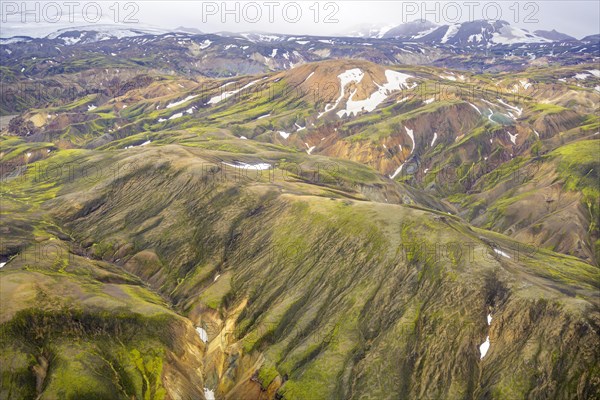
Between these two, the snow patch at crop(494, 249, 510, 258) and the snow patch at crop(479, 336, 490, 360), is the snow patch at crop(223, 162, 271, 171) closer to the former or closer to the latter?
the snow patch at crop(494, 249, 510, 258)

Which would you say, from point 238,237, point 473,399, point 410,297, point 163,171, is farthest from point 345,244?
point 163,171

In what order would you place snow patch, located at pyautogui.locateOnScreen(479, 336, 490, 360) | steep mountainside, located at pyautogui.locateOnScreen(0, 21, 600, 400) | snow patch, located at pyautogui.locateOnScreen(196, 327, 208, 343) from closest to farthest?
steep mountainside, located at pyautogui.locateOnScreen(0, 21, 600, 400) → snow patch, located at pyautogui.locateOnScreen(479, 336, 490, 360) → snow patch, located at pyautogui.locateOnScreen(196, 327, 208, 343)

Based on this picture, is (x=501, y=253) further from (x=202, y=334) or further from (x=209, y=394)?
(x=209, y=394)

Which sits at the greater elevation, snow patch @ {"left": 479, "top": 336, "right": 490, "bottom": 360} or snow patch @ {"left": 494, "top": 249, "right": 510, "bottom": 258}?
snow patch @ {"left": 494, "top": 249, "right": 510, "bottom": 258}

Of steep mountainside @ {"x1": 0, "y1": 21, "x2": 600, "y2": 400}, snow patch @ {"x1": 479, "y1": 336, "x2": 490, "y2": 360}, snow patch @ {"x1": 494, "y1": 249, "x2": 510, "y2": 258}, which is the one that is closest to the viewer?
steep mountainside @ {"x1": 0, "y1": 21, "x2": 600, "y2": 400}

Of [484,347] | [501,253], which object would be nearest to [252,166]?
[501,253]

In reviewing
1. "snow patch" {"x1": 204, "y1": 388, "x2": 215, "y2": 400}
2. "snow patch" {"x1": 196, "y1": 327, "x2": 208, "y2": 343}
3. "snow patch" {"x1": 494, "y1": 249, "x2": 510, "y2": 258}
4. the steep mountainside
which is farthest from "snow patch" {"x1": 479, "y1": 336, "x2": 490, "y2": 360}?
"snow patch" {"x1": 196, "y1": 327, "x2": 208, "y2": 343}

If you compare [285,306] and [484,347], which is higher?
[484,347]

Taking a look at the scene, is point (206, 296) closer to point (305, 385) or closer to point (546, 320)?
point (305, 385)

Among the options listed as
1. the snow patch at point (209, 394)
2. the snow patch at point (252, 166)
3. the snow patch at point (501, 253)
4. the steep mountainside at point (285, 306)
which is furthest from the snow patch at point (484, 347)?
the snow patch at point (252, 166)

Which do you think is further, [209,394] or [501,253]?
[501,253]

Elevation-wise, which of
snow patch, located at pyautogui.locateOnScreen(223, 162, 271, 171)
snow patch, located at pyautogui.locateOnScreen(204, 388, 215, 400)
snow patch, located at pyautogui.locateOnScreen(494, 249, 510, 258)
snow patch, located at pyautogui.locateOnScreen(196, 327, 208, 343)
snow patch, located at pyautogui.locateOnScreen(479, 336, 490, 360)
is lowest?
snow patch, located at pyautogui.locateOnScreen(204, 388, 215, 400)
